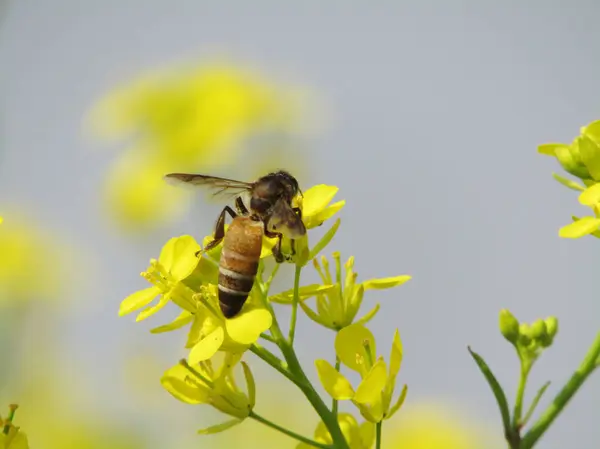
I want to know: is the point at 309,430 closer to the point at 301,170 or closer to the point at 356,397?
the point at 301,170

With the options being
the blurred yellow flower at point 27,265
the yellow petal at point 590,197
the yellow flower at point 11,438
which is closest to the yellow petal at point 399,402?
the yellow petal at point 590,197

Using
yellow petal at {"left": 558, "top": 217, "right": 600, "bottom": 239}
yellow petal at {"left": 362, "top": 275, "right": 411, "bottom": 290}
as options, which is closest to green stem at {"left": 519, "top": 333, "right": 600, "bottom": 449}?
yellow petal at {"left": 558, "top": 217, "right": 600, "bottom": 239}

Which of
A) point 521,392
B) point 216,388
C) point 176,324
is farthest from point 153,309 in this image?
point 521,392

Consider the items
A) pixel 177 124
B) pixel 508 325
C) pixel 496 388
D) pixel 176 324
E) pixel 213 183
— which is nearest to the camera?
pixel 496 388

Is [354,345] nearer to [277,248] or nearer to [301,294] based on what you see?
[301,294]

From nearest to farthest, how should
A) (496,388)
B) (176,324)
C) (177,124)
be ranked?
Result: (496,388) < (176,324) < (177,124)

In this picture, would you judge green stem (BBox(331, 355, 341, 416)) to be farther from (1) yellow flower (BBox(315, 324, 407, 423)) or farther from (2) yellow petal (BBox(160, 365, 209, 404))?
(2) yellow petal (BBox(160, 365, 209, 404))
